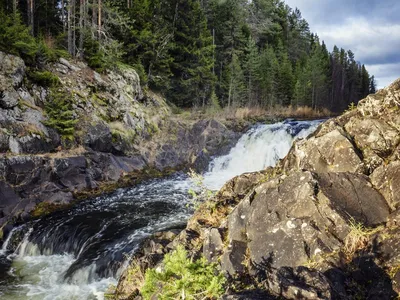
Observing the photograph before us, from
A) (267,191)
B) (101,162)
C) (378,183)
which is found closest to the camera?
(378,183)

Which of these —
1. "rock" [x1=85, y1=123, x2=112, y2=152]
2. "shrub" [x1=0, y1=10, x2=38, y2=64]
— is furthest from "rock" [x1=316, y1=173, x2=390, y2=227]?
"shrub" [x1=0, y1=10, x2=38, y2=64]

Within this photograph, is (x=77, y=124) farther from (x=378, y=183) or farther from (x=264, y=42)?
(x=264, y=42)

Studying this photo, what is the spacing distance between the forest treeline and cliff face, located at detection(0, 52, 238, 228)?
1.65 meters

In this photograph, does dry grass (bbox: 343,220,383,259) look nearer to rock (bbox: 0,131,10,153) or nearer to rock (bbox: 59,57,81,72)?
rock (bbox: 0,131,10,153)

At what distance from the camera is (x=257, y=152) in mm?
19672

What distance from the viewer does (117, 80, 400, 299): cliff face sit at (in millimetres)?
3691

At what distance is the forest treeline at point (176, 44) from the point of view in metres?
19.0

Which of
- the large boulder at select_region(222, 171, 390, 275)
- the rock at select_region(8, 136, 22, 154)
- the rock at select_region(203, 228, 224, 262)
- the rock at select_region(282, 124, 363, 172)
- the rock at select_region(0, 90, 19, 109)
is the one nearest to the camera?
the large boulder at select_region(222, 171, 390, 275)

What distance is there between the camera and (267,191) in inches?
205

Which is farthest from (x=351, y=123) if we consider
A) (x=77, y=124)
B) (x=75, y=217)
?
(x=77, y=124)

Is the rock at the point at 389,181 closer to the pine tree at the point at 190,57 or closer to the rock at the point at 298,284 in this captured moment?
the rock at the point at 298,284

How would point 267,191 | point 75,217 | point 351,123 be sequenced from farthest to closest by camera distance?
point 75,217
point 351,123
point 267,191

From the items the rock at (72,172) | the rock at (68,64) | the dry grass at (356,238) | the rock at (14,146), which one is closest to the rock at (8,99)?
the rock at (14,146)

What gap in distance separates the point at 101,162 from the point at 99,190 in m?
1.54
